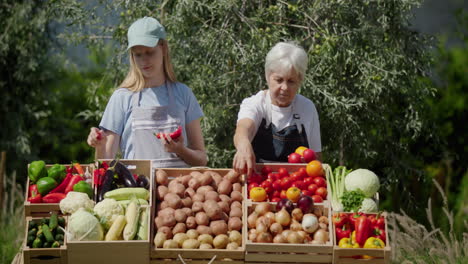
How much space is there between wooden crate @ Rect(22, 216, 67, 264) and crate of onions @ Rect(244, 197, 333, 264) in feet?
3.48

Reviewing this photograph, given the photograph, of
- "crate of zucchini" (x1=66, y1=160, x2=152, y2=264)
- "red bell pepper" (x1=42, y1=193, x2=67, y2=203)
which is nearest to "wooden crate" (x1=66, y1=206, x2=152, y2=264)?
"crate of zucchini" (x1=66, y1=160, x2=152, y2=264)

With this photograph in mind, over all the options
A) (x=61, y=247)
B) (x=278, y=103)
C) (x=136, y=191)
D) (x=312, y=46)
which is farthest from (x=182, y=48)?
(x=61, y=247)

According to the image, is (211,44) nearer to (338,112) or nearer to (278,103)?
(338,112)

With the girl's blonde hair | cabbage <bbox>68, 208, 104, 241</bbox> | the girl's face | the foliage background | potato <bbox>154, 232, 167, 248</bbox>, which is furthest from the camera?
the foliage background

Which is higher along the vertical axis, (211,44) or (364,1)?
(364,1)

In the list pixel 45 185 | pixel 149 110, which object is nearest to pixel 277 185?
pixel 149 110

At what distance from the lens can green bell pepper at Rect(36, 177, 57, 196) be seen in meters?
4.20

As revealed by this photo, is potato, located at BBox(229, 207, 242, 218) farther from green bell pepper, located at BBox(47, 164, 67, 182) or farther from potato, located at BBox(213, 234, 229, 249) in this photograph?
green bell pepper, located at BBox(47, 164, 67, 182)

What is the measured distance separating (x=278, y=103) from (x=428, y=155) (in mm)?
3503

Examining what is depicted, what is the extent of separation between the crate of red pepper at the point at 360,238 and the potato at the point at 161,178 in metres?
1.10

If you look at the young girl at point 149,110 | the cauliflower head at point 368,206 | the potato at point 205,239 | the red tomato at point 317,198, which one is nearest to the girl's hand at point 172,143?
the young girl at point 149,110

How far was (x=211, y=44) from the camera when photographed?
622 cm

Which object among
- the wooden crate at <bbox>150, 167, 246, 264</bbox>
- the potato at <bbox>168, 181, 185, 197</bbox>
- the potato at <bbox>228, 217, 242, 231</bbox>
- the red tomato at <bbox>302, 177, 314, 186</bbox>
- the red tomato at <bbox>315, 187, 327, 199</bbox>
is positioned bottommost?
the wooden crate at <bbox>150, 167, 246, 264</bbox>

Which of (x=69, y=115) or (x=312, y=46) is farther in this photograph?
(x=69, y=115)
